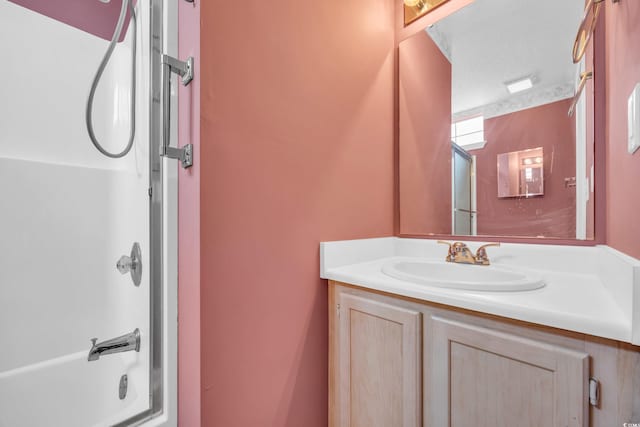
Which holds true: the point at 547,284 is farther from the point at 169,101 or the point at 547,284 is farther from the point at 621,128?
the point at 169,101

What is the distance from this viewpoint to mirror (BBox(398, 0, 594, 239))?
1.04 metres

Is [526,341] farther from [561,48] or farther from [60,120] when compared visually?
[60,120]

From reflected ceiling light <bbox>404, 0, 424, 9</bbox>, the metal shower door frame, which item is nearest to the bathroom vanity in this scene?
the metal shower door frame

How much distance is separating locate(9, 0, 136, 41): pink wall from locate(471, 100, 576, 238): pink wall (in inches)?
77.6

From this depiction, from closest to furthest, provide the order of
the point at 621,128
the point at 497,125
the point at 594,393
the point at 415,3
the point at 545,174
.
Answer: the point at 594,393 → the point at 621,128 → the point at 545,174 → the point at 497,125 → the point at 415,3

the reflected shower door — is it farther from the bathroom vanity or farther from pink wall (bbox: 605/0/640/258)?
pink wall (bbox: 605/0/640/258)

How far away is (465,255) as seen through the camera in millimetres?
1181

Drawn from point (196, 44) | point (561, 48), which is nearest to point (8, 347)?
point (196, 44)

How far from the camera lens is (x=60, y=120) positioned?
1.38 m

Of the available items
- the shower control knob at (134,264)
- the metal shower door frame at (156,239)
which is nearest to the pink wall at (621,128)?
the metal shower door frame at (156,239)

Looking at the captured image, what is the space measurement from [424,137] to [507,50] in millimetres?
492

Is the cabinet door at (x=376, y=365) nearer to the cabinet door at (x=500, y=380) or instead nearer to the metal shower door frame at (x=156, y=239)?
the cabinet door at (x=500, y=380)

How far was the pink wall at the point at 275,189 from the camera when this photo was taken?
77cm

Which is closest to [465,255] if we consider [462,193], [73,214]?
[462,193]
